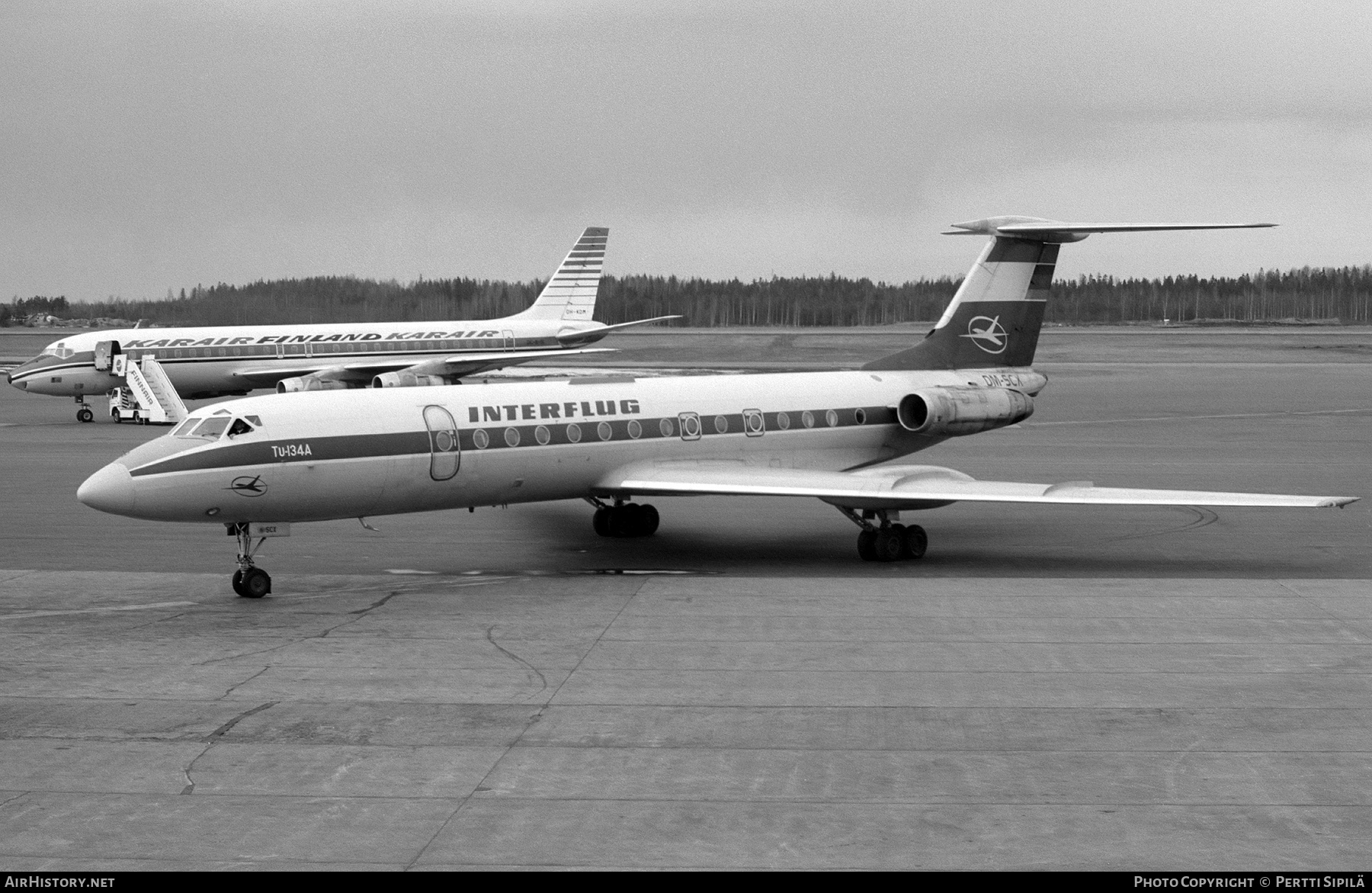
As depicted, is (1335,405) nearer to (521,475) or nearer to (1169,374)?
(1169,374)

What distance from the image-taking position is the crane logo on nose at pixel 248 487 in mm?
17844

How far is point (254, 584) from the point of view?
59.4 feet

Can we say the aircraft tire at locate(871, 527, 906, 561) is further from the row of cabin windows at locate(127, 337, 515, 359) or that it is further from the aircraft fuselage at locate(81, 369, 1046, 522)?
the row of cabin windows at locate(127, 337, 515, 359)

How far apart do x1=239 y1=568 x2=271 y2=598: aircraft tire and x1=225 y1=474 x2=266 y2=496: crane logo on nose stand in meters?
1.00

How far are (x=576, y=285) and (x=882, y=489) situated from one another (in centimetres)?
3750

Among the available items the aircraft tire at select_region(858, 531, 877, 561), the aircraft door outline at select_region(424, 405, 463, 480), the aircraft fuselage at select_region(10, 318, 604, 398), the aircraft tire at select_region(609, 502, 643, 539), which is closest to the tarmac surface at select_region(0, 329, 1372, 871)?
the aircraft tire at select_region(858, 531, 877, 561)

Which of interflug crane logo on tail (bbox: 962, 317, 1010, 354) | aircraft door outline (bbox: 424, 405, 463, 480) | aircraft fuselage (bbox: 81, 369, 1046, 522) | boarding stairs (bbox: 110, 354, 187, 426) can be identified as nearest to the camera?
aircraft fuselage (bbox: 81, 369, 1046, 522)

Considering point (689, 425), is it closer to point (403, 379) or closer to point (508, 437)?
point (508, 437)

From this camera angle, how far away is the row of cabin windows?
48.9 m

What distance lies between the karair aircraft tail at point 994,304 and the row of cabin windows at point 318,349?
2947cm

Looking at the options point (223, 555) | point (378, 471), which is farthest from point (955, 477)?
point (223, 555)

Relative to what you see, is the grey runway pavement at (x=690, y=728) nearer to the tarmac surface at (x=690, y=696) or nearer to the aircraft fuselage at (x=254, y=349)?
the tarmac surface at (x=690, y=696)

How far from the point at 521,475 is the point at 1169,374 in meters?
57.6

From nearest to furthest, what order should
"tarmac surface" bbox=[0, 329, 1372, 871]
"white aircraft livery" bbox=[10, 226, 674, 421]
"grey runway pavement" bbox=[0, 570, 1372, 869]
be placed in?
1. "grey runway pavement" bbox=[0, 570, 1372, 869]
2. "tarmac surface" bbox=[0, 329, 1372, 871]
3. "white aircraft livery" bbox=[10, 226, 674, 421]
